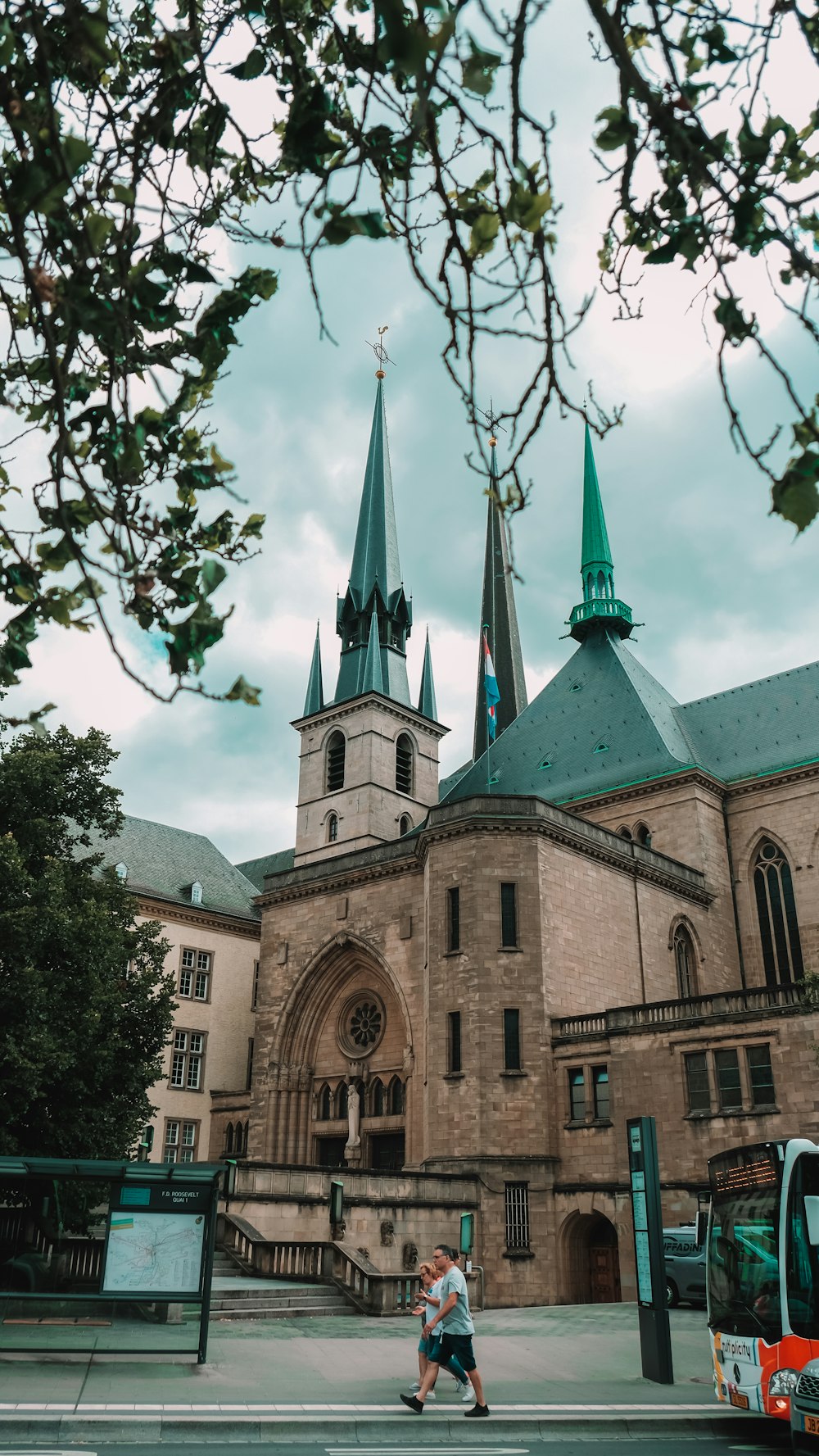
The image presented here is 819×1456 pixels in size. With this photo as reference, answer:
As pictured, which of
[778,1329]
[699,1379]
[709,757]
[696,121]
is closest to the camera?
[696,121]

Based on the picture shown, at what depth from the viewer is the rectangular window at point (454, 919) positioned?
28.9m

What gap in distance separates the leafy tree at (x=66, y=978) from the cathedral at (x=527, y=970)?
2.88 metres

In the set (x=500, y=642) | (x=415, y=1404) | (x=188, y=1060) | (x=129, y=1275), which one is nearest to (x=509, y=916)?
(x=188, y=1060)

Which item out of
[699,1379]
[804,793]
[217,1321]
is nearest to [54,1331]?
[217,1321]

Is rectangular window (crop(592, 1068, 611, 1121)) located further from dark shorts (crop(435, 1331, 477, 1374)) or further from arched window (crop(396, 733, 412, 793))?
arched window (crop(396, 733, 412, 793))

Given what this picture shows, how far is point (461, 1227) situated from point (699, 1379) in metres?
13.2

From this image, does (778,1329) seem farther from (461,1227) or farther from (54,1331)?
(461,1227)

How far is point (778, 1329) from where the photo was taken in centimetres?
962

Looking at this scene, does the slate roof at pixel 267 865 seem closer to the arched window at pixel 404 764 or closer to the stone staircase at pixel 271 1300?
the arched window at pixel 404 764

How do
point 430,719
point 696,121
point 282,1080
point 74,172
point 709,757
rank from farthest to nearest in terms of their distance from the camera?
1. point 430,719
2. point 709,757
3. point 282,1080
4. point 74,172
5. point 696,121

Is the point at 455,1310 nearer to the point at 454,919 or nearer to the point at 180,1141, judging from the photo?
the point at 454,919

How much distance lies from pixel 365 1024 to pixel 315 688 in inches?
906

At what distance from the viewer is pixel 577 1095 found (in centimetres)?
2677

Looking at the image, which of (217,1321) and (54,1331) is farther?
(217,1321)
